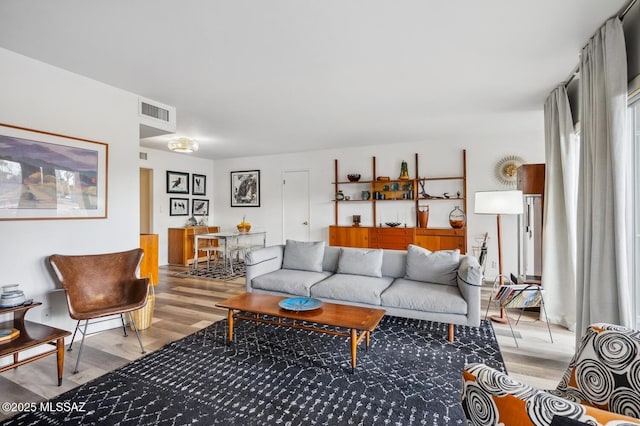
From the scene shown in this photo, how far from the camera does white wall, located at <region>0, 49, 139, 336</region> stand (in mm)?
2561

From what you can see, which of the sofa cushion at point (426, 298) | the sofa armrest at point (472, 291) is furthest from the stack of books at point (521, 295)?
the sofa cushion at point (426, 298)

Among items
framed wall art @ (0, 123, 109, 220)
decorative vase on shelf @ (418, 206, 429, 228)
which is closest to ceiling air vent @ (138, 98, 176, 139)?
framed wall art @ (0, 123, 109, 220)

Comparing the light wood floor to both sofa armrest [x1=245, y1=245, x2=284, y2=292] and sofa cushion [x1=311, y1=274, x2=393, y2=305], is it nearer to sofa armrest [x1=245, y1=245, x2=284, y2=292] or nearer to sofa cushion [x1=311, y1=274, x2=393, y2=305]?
sofa armrest [x1=245, y1=245, x2=284, y2=292]

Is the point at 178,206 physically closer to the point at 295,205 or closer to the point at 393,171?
the point at 295,205

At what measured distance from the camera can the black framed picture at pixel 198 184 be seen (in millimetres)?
7520

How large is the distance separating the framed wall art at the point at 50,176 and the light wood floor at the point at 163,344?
48.8 inches

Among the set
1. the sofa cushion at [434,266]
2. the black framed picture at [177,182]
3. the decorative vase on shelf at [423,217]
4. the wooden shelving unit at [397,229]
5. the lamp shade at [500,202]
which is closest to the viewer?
the sofa cushion at [434,266]

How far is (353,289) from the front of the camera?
10.6 feet

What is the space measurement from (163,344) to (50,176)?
1822 mm

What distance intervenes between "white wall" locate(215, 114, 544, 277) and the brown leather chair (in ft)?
14.2

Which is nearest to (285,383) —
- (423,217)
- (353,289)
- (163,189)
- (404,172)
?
(353,289)

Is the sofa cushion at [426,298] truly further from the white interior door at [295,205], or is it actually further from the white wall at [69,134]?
the white interior door at [295,205]

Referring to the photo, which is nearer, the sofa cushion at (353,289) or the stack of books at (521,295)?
the stack of books at (521,295)

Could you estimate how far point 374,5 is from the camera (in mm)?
1977
